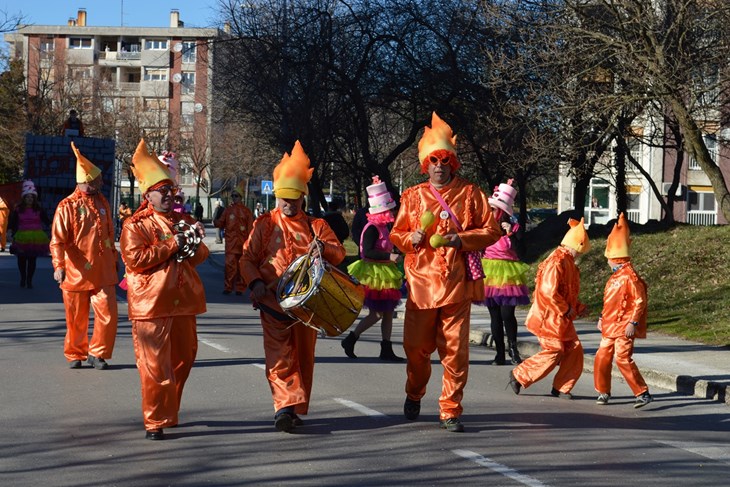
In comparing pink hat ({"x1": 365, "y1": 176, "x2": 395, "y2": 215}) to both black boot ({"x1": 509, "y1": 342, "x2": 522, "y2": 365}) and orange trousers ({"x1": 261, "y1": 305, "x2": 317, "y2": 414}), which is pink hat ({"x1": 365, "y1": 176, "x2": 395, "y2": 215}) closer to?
black boot ({"x1": 509, "y1": 342, "x2": 522, "y2": 365})

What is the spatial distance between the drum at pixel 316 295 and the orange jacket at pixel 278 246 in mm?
173

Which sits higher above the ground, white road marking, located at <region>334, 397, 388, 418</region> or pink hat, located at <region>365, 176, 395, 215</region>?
pink hat, located at <region>365, 176, 395, 215</region>

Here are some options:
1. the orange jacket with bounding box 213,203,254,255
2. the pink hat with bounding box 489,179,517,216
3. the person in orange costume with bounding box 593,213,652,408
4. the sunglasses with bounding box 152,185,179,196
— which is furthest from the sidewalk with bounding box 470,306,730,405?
the orange jacket with bounding box 213,203,254,255

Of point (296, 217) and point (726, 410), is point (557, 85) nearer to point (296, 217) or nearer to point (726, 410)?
point (726, 410)

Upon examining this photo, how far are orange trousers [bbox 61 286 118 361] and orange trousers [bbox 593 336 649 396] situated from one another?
490 cm

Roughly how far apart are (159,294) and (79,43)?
4175 inches

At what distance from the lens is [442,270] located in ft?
27.5

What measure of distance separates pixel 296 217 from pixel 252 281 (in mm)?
609

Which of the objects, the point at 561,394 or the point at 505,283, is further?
the point at 505,283

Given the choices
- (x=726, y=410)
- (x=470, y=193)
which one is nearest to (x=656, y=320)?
(x=726, y=410)

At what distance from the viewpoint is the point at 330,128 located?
28.8 metres

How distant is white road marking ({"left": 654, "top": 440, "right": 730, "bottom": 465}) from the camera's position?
7.99 m

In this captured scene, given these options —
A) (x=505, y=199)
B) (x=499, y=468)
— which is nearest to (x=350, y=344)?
(x=505, y=199)

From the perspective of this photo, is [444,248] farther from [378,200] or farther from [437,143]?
[378,200]
